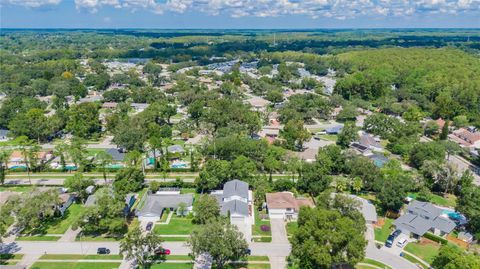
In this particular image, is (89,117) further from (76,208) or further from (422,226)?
(422,226)

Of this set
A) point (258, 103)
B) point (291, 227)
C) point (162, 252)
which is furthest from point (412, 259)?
point (258, 103)

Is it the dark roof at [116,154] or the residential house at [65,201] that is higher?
the dark roof at [116,154]

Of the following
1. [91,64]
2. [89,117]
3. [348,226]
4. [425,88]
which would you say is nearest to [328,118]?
[425,88]

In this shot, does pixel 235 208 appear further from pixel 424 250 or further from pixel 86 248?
pixel 424 250

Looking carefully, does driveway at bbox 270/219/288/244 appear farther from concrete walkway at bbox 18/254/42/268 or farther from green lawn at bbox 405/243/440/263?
concrete walkway at bbox 18/254/42/268

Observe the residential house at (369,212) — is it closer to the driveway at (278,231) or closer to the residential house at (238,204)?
the driveway at (278,231)

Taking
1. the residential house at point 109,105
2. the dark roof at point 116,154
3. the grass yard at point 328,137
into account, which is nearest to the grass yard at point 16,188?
the dark roof at point 116,154
